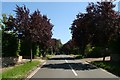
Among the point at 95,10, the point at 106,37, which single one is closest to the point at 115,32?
the point at 106,37

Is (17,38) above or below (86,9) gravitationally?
below

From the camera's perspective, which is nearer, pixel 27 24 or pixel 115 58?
pixel 27 24

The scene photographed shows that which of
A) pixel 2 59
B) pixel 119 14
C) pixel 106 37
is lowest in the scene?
pixel 2 59

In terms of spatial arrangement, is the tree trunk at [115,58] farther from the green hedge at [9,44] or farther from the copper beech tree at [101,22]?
the green hedge at [9,44]

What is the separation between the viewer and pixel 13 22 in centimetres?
3991

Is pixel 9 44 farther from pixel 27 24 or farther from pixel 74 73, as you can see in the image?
pixel 74 73

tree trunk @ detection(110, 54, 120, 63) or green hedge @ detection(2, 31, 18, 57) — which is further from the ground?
green hedge @ detection(2, 31, 18, 57)

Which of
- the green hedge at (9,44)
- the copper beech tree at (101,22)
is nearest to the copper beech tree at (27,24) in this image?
the green hedge at (9,44)

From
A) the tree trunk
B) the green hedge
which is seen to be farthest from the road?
the tree trunk

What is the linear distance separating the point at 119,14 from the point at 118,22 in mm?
1848

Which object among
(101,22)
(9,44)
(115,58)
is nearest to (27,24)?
(9,44)

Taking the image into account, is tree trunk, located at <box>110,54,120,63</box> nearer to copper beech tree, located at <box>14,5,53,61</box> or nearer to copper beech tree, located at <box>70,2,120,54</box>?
copper beech tree, located at <box>70,2,120,54</box>

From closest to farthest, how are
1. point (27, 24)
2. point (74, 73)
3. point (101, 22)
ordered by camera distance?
1. point (74, 73)
2. point (101, 22)
3. point (27, 24)

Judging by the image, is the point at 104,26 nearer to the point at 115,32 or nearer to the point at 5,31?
the point at 115,32
